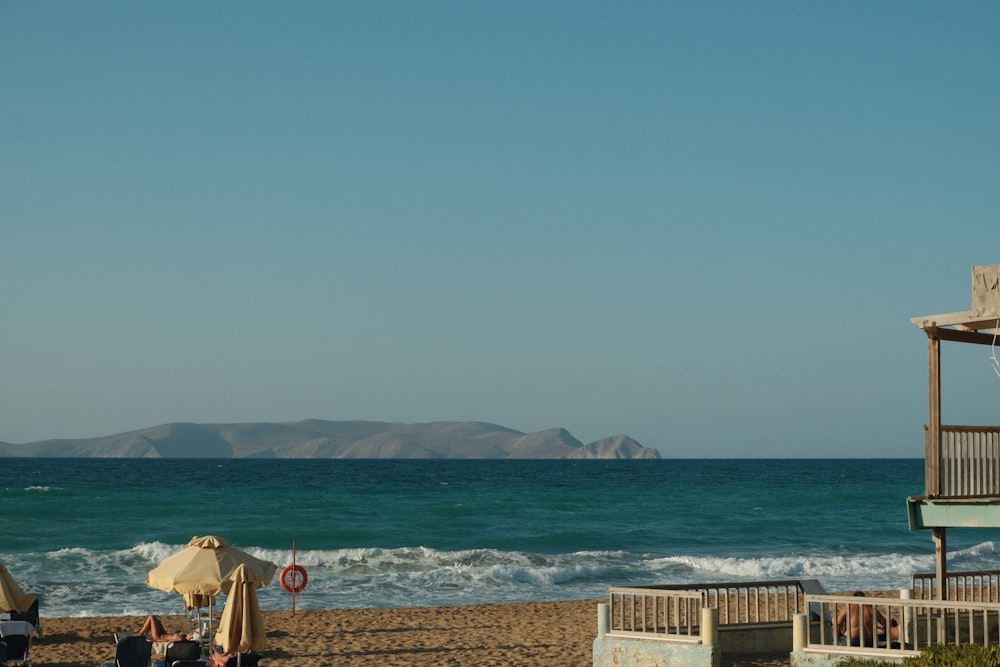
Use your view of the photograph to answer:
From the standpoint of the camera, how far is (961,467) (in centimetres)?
1323

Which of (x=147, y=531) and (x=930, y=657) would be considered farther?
(x=147, y=531)

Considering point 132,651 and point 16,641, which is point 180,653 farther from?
point 16,641

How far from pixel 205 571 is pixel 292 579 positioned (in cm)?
695

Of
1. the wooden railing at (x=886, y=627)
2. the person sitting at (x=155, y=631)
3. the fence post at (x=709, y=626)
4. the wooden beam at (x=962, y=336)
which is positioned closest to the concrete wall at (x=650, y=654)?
the fence post at (x=709, y=626)

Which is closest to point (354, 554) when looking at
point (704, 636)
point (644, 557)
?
point (644, 557)

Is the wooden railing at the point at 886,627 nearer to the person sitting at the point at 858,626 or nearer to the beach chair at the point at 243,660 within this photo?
the person sitting at the point at 858,626

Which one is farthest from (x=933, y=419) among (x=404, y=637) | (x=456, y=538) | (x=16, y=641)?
(x=456, y=538)

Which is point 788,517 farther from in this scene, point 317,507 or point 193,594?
point 193,594

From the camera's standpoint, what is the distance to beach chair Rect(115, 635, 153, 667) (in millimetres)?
12703

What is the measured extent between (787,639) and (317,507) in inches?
A: 1524

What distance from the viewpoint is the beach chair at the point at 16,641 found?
1395cm

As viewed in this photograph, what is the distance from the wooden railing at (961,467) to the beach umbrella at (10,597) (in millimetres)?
11502

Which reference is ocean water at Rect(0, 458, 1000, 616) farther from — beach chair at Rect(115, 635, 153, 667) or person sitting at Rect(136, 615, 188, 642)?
beach chair at Rect(115, 635, 153, 667)

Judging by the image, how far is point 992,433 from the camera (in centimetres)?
1347
